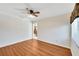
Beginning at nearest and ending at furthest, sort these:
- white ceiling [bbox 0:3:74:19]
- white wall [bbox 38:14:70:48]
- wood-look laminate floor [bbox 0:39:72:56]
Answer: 1. white ceiling [bbox 0:3:74:19]
2. wood-look laminate floor [bbox 0:39:72:56]
3. white wall [bbox 38:14:70:48]

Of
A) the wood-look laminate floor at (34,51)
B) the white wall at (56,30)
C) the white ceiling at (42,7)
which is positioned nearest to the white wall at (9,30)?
the white ceiling at (42,7)

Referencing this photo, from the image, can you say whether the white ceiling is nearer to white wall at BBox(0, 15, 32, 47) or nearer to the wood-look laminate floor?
white wall at BBox(0, 15, 32, 47)

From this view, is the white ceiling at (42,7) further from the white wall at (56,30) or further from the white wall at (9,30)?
the white wall at (56,30)

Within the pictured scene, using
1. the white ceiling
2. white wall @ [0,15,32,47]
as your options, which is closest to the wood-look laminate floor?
white wall @ [0,15,32,47]

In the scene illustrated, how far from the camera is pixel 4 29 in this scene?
4.68m

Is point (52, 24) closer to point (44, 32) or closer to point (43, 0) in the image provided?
point (44, 32)

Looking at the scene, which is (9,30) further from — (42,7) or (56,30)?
(56,30)

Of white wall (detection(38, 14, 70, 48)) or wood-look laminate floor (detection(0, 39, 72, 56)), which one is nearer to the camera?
A: wood-look laminate floor (detection(0, 39, 72, 56))

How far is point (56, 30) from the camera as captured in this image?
5168 millimetres

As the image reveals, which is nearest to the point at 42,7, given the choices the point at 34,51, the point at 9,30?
the point at 34,51

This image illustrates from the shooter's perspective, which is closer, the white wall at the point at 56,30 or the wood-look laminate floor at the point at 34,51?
the wood-look laminate floor at the point at 34,51

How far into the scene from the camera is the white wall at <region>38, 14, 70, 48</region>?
15.0 feet

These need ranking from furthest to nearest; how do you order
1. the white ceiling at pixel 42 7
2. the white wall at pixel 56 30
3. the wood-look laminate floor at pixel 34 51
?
the white wall at pixel 56 30
the wood-look laminate floor at pixel 34 51
the white ceiling at pixel 42 7

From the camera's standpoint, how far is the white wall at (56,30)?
4.57m
